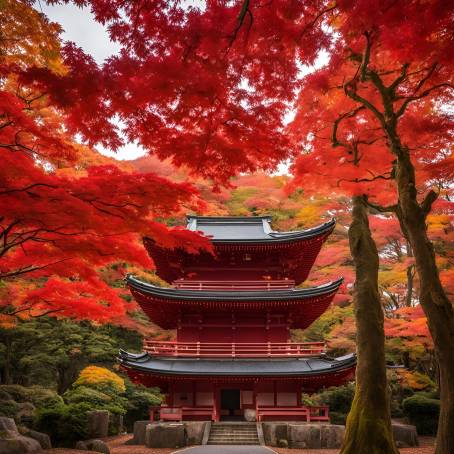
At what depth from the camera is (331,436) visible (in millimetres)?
14844

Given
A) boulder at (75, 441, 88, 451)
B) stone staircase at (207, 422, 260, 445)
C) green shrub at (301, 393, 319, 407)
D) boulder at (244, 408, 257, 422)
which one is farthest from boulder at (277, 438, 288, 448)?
green shrub at (301, 393, 319, 407)

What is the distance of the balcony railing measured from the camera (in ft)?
55.8

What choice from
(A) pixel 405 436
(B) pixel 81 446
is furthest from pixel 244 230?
(B) pixel 81 446

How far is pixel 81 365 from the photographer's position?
25844 mm

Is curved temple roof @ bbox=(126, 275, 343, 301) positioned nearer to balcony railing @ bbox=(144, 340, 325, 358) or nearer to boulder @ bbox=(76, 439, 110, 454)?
balcony railing @ bbox=(144, 340, 325, 358)

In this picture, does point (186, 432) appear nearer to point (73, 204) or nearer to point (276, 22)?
point (73, 204)

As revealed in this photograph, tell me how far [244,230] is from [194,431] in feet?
31.4

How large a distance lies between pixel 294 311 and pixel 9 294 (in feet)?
36.6

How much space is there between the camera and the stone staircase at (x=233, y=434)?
572 inches

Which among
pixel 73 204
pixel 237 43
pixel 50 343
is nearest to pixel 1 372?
pixel 50 343

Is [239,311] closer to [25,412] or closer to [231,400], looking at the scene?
[231,400]

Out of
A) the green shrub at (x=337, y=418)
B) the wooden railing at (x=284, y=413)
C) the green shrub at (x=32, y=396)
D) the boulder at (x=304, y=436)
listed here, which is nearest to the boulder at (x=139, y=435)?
the green shrub at (x=32, y=396)

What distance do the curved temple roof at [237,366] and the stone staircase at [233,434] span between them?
1721 millimetres

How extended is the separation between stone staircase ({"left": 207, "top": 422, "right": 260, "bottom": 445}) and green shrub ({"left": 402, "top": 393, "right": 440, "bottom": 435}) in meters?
9.84
